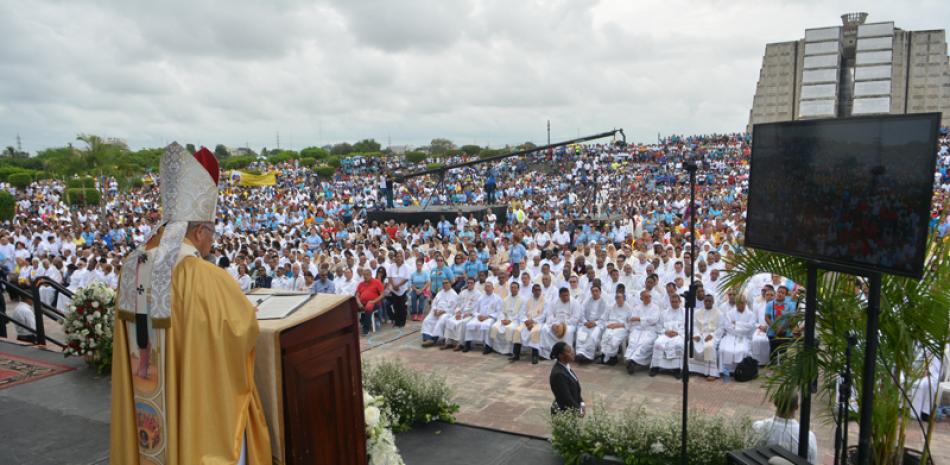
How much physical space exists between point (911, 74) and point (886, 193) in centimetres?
6247

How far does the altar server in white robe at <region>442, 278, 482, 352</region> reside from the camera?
960 centimetres

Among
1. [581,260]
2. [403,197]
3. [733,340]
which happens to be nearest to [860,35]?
[403,197]

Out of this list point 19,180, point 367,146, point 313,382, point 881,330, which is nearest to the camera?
point 313,382

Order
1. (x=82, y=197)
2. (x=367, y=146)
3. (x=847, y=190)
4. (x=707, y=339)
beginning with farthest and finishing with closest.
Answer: (x=367, y=146)
(x=82, y=197)
(x=707, y=339)
(x=847, y=190)

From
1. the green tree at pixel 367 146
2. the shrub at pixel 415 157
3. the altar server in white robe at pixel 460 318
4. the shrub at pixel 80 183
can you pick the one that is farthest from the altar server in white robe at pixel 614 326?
the green tree at pixel 367 146

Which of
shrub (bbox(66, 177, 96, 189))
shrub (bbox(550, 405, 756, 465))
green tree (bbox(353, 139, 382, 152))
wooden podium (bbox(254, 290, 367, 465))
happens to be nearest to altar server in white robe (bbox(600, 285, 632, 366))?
shrub (bbox(550, 405, 756, 465))

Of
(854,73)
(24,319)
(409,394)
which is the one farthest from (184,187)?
(854,73)

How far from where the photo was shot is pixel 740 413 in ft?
21.9

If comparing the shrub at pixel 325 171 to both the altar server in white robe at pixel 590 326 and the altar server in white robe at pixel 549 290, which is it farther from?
the altar server in white robe at pixel 590 326

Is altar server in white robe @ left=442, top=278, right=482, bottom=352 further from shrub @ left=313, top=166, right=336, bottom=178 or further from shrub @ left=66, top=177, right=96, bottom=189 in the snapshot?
shrub @ left=313, top=166, right=336, bottom=178

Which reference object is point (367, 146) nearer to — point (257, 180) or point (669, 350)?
point (257, 180)

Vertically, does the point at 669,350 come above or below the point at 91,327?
below

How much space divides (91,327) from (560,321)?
5579 mm

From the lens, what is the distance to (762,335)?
26.4ft
